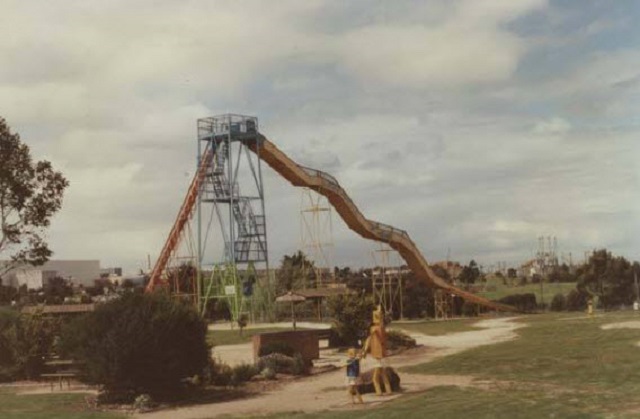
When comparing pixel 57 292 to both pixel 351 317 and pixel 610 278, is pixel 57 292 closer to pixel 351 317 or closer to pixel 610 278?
pixel 610 278

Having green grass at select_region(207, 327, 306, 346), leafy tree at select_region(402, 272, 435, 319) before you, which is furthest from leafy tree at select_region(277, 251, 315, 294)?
green grass at select_region(207, 327, 306, 346)

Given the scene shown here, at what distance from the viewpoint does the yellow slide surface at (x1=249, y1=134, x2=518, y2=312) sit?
58312mm

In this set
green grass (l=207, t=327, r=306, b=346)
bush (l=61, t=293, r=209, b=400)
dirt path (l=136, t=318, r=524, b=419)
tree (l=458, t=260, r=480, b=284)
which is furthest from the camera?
tree (l=458, t=260, r=480, b=284)

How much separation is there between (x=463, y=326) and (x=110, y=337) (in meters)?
38.7

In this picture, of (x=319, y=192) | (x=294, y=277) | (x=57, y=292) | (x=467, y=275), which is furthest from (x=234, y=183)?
(x=467, y=275)

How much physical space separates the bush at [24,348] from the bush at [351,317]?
14.2 m

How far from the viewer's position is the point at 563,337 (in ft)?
129

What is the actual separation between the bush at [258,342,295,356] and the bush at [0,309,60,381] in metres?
9.26

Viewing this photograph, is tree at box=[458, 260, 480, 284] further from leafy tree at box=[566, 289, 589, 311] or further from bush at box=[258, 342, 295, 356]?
bush at box=[258, 342, 295, 356]

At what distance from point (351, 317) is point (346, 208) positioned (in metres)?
22.6

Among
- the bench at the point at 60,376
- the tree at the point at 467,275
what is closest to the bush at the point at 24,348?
the bench at the point at 60,376

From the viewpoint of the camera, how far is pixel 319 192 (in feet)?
201

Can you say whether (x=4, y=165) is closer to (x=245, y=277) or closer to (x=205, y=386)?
(x=205, y=386)

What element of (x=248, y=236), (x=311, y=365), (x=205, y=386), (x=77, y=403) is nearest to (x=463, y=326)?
(x=248, y=236)
